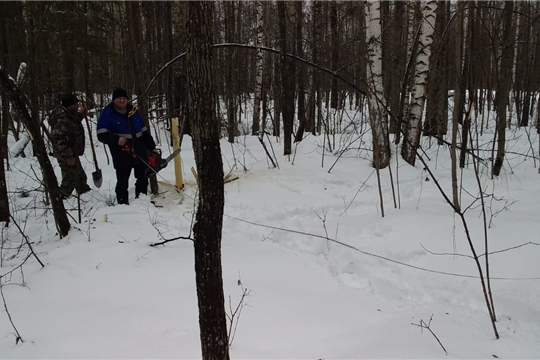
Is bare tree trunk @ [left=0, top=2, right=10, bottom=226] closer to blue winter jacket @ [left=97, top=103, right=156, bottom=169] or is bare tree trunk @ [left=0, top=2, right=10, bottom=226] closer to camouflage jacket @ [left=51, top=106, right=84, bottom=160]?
camouflage jacket @ [left=51, top=106, right=84, bottom=160]

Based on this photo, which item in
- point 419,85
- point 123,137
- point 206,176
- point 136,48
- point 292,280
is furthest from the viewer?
point 419,85

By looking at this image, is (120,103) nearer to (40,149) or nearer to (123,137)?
(123,137)

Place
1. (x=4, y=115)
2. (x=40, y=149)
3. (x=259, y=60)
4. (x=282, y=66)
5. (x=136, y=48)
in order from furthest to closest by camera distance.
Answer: (x=259, y=60)
(x=4, y=115)
(x=282, y=66)
(x=136, y=48)
(x=40, y=149)

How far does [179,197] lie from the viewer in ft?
18.9

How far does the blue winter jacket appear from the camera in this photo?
5141mm

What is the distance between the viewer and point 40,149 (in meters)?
3.96

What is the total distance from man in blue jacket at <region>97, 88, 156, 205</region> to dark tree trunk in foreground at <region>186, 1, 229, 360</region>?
13.1 feet

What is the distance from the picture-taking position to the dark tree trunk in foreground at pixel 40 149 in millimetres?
3656

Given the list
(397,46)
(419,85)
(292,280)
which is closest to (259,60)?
(397,46)

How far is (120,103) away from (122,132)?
1.28 feet

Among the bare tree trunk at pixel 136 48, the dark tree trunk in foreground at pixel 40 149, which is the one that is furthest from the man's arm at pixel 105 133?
the dark tree trunk in foreground at pixel 40 149

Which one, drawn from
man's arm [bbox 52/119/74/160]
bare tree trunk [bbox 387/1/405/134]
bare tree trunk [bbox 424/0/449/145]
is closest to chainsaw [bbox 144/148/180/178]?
man's arm [bbox 52/119/74/160]

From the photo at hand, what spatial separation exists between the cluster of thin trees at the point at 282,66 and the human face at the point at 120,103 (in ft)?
0.75

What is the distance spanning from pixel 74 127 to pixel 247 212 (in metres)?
2.74
